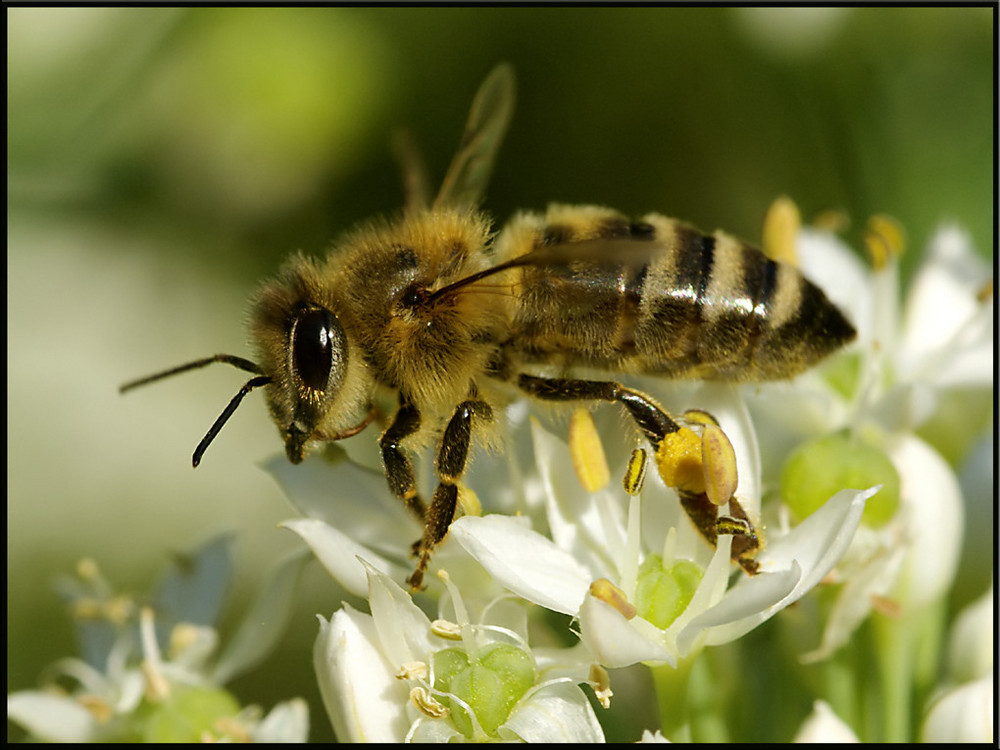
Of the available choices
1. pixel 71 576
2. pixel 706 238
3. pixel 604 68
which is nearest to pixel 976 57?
pixel 604 68

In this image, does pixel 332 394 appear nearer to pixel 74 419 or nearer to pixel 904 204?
pixel 904 204

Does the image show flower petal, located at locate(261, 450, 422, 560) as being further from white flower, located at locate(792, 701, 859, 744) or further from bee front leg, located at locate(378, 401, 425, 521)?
white flower, located at locate(792, 701, 859, 744)

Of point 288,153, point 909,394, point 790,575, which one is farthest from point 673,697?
point 288,153

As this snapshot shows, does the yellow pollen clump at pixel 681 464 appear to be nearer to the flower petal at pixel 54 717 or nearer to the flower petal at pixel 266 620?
the flower petal at pixel 266 620

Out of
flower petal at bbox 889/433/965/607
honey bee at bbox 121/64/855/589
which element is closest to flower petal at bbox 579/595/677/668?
honey bee at bbox 121/64/855/589

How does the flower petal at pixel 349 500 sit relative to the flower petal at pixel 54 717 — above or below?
above

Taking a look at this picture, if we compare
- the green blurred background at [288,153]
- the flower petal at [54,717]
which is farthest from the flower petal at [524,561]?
the green blurred background at [288,153]
